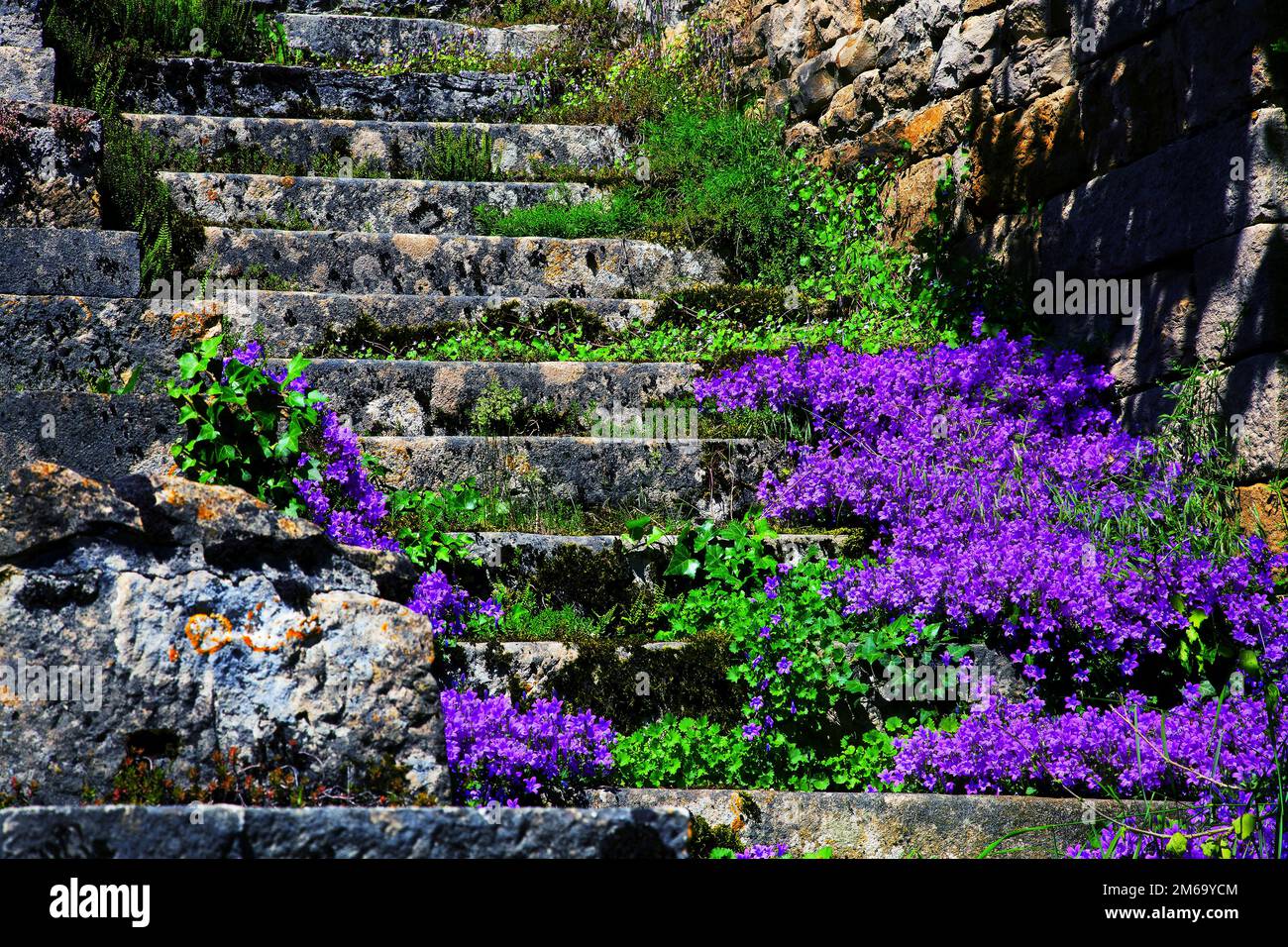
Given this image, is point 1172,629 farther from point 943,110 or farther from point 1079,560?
point 943,110

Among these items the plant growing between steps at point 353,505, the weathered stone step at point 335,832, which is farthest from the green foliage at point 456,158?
the weathered stone step at point 335,832

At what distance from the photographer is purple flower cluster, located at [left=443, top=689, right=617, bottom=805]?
3133 millimetres

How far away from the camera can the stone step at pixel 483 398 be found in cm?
480

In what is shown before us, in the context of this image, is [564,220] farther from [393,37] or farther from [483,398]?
[393,37]

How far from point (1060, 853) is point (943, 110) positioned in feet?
12.6

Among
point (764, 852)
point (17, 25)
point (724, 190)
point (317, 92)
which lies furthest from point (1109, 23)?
point (17, 25)

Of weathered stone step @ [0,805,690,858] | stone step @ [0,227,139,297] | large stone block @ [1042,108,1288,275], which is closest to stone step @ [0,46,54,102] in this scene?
stone step @ [0,227,139,297]

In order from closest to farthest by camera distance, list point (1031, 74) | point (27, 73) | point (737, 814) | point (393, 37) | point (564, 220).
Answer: point (737, 814) < point (1031, 74) < point (27, 73) < point (564, 220) < point (393, 37)

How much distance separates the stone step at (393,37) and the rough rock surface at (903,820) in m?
6.35

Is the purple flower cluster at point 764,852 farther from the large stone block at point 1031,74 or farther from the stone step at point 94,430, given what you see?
the large stone block at point 1031,74

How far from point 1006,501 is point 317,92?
16.0 ft

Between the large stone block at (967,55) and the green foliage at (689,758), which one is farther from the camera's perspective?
the large stone block at (967,55)

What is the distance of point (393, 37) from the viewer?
8.11 meters

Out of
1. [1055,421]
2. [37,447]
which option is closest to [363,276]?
[37,447]
